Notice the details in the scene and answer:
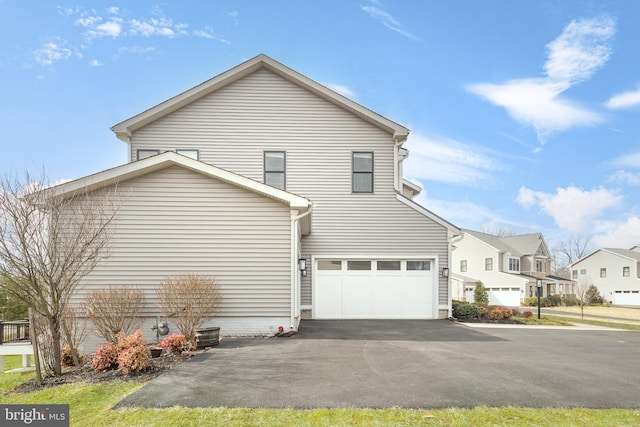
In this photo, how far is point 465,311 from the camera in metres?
15.9

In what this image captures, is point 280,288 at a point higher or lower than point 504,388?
higher

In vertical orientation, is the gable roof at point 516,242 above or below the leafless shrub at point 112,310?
above

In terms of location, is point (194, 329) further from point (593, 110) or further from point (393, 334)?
point (593, 110)

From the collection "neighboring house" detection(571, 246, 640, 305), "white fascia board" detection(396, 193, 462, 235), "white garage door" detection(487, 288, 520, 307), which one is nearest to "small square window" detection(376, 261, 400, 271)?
"white fascia board" detection(396, 193, 462, 235)

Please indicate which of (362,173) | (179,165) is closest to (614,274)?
(362,173)

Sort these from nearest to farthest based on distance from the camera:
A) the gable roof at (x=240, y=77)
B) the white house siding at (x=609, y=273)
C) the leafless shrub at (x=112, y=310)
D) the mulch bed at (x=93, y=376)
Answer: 1. the mulch bed at (x=93, y=376)
2. the leafless shrub at (x=112, y=310)
3. the gable roof at (x=240, y=77)
4. the white house siding at (x=609, y=273)

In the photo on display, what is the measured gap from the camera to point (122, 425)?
4.45m

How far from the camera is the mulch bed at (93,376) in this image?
6.52 meters

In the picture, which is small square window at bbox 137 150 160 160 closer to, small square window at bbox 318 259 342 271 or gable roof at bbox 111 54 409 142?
gable roof at bbox 111 54 409 142

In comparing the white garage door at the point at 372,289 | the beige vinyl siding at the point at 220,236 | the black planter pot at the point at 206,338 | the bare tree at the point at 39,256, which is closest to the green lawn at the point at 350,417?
the bare tree at the point at 39,256

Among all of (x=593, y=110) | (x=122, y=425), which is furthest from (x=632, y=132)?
(x=122, y=425)

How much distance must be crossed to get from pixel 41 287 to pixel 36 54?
1013 centimetres

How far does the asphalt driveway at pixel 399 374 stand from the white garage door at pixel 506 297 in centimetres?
2622

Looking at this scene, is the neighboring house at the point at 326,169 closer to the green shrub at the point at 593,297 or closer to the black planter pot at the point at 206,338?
the black planter pot at the point at 206,338
